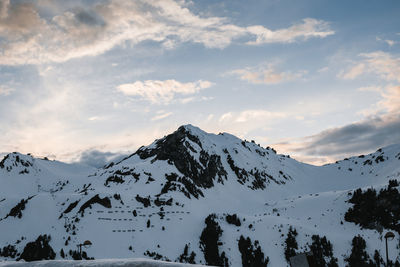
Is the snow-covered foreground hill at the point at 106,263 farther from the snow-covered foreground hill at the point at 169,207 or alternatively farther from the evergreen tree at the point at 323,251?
the evergreen tree at the point at 323,251

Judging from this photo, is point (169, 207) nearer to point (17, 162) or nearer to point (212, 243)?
point (212, 243)

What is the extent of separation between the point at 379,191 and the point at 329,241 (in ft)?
56.5

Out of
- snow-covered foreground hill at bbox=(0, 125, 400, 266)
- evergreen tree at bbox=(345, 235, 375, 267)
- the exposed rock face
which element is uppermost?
the exposed rock face

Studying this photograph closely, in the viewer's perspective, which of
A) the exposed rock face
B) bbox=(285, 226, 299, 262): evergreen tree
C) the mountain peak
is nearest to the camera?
bbox=(285, 226, 299, 262): evergreen tree

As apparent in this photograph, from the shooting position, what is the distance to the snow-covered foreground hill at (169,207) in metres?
43.1

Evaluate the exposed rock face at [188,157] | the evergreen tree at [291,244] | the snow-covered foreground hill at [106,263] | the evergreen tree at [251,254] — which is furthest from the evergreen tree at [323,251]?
the snow-covered foreground hill at [106,263]

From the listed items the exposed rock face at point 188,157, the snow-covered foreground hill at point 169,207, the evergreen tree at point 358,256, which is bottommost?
the evergreen tree at point 358,256

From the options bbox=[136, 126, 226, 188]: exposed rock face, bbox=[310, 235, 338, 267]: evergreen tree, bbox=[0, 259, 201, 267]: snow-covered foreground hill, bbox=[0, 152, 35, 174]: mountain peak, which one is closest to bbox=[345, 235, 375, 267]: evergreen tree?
bbox=[310, 235, 338, 267]: evergreen tree

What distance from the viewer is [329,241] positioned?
144ft

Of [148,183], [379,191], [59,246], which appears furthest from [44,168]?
[379,191]

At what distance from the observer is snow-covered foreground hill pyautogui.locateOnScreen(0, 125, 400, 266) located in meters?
43.1

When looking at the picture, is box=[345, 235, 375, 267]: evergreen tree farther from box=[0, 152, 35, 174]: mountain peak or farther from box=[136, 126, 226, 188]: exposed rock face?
box=[0, 152, 35, 174]: mountain peak

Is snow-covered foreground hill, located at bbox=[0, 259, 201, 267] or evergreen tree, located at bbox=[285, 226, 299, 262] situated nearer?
snow-covered foreground hill, located at bbox=[0, 259, 201, 267]

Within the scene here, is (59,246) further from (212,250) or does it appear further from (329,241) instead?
(329,241)
